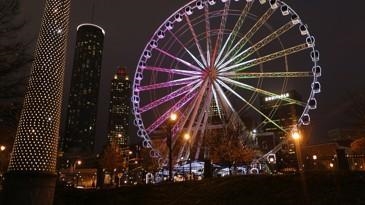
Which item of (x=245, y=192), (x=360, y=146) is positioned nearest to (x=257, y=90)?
(x=245, y=192)

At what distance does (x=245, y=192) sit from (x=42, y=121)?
9.21 m

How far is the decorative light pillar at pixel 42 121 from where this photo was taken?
12586 mm

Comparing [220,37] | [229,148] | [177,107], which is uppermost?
[220,37]

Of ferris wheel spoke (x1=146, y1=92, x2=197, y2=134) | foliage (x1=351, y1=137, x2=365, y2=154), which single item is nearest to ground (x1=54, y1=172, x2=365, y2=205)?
ferris wheel spoke (x1=146, y1=92, x2=197, y2=134)

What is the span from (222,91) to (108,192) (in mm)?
13740

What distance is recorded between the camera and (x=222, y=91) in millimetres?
31844

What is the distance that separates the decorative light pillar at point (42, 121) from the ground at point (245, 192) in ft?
24.0

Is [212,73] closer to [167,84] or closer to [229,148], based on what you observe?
[167,84]

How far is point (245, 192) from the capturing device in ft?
54.5

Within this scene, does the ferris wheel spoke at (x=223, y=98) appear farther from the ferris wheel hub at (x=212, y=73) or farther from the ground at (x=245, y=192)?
the ground at (x=245, y=192)

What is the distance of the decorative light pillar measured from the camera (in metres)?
12.6

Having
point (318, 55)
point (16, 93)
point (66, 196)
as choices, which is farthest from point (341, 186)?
point (318, 55)

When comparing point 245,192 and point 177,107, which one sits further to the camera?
point 177,107

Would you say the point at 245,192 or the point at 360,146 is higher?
the point at 360,146
